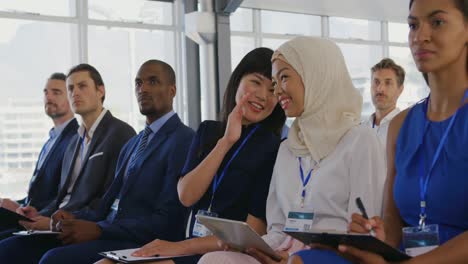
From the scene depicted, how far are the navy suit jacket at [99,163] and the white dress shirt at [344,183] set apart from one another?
5.96 feet

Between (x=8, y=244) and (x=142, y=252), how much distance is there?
148 cm

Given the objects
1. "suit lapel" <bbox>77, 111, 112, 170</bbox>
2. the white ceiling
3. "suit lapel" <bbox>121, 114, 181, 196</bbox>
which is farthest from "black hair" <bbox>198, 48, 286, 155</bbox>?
the white ceiling

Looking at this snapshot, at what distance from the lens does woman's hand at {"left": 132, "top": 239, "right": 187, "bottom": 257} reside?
100 inches

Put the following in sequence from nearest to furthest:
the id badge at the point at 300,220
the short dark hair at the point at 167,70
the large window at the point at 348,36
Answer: the id badge at the point at 300,220
the short dark hair at the point at 167,70
the large window at the point at 348,36

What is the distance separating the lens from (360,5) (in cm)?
1238

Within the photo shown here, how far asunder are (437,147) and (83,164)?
268cm

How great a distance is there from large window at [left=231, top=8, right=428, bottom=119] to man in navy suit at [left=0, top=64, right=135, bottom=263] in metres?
6.70

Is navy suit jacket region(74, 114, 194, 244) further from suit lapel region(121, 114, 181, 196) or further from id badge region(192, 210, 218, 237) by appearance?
id badge region(192, 210, 218, 237)

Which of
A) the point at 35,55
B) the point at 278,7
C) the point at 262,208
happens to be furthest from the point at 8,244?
the point at 278,7

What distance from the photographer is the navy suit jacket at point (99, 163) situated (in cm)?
383

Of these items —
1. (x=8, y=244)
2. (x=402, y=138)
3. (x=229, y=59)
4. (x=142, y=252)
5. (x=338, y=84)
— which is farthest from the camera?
(x=229, y=59)

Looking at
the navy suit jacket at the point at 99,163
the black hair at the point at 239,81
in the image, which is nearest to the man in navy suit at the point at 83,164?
the navy suit jacket at the point at 99,163

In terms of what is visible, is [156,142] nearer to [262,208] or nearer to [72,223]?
[72,223]

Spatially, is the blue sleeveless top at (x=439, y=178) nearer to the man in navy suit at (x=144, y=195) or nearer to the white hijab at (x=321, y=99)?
the white hijab at (x=321, y=99)
